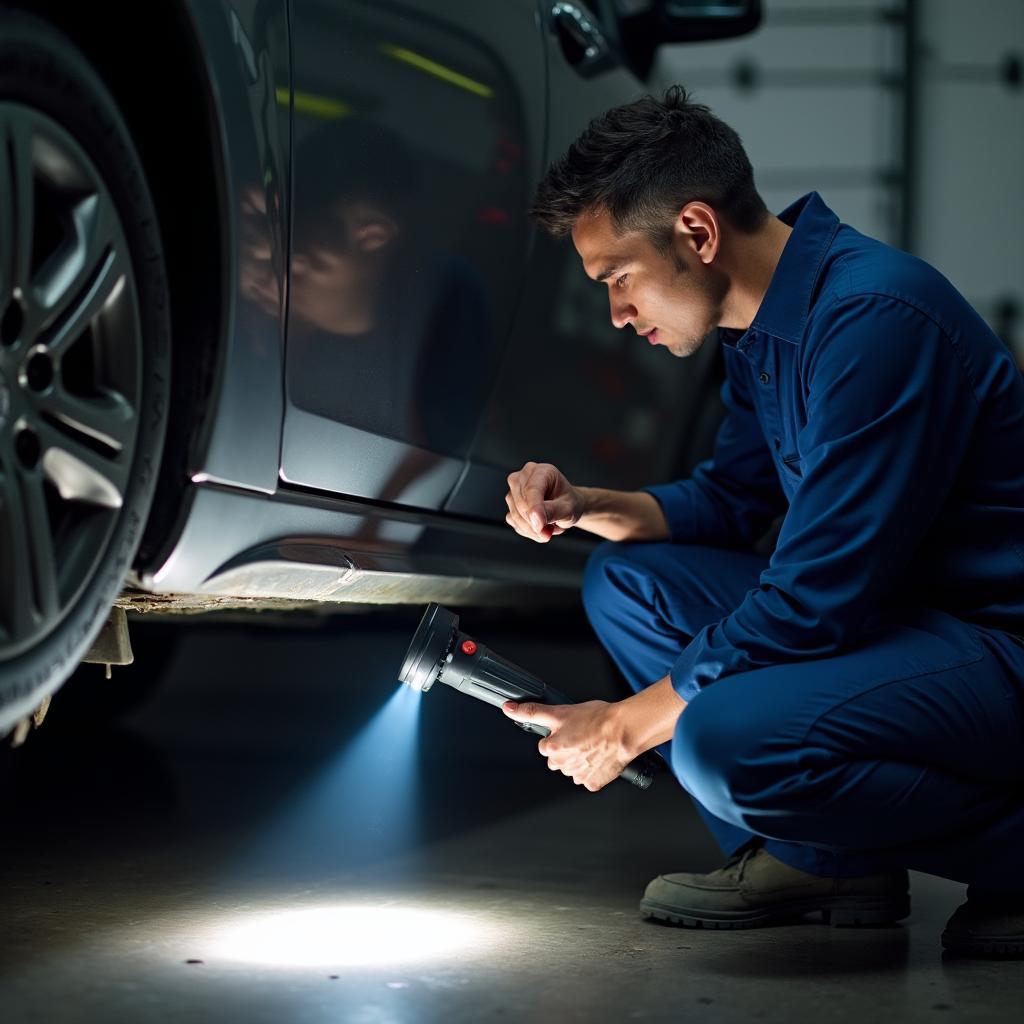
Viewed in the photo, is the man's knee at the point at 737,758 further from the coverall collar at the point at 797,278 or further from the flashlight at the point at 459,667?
the coverall collar at the point at 797,278

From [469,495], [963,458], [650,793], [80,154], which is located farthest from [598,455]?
[80,154]

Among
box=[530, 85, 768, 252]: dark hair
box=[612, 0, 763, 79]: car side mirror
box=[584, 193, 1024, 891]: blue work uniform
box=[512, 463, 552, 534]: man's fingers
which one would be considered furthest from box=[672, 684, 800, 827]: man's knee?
box=[612, 0, 763, 79]: car side mirror

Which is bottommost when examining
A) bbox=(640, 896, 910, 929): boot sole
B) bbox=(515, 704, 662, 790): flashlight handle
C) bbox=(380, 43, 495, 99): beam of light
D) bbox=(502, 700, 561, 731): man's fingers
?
bbox=(640, 896, 910, 929): boot sole

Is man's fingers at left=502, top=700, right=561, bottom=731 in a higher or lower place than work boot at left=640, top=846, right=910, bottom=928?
higher

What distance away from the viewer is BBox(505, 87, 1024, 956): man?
1.46 m

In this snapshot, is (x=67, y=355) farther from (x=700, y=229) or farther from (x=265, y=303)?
(x=700, y=229)

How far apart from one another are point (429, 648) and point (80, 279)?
2.22 ft

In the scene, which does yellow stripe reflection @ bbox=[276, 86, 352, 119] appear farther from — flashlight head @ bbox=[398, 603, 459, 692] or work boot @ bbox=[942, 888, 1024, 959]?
work boot @ bbox=[942, 888, 1024, 959]

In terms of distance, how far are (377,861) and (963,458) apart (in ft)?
3.26

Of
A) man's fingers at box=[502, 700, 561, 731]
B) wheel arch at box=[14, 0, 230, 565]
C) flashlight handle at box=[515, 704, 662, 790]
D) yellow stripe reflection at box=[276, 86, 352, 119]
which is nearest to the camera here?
wheel arch at box=[14, 0, 230, 565]

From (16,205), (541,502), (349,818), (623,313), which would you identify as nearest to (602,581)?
(541,502)

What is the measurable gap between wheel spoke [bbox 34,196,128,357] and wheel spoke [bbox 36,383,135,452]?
0.04 meters

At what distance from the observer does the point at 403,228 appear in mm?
1664

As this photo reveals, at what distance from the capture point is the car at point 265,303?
1172 mm
